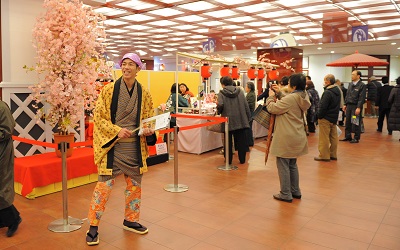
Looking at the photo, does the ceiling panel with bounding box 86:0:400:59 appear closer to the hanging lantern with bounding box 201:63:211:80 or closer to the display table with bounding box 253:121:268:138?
the hanging lantern with bounding box 201:63:211:80

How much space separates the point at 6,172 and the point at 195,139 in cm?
400

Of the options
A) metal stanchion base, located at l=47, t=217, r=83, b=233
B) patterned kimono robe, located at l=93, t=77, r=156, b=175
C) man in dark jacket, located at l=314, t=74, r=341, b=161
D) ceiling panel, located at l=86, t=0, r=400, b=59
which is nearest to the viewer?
patterned kimono robe, located at l=93, t=77, r=156, b=175

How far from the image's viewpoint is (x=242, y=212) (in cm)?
369

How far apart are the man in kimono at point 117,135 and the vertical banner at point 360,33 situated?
31.6 ft

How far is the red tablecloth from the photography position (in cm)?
406

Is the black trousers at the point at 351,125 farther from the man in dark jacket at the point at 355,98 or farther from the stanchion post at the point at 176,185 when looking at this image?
the stanchion post at the point at 176,185

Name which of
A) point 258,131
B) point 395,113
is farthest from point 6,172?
point 395,113

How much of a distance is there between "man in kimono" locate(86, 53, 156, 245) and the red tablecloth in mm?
1544

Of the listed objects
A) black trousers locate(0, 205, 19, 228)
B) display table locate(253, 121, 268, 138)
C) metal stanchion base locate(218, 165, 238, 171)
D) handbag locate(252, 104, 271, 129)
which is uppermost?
handbag locate(252, 104, 271, 129)

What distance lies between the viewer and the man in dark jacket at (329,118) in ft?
19.4

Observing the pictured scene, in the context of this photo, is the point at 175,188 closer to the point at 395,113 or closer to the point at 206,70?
the point at 206,70

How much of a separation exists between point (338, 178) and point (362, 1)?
18.2ft

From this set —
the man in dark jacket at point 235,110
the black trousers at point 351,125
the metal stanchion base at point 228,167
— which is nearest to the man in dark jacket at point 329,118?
the man in dark jacket at point 235,110

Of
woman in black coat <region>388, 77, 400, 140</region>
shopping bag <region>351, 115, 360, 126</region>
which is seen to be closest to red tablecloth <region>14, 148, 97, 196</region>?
shopping bag <region>351, 115, 360, 126</region>
